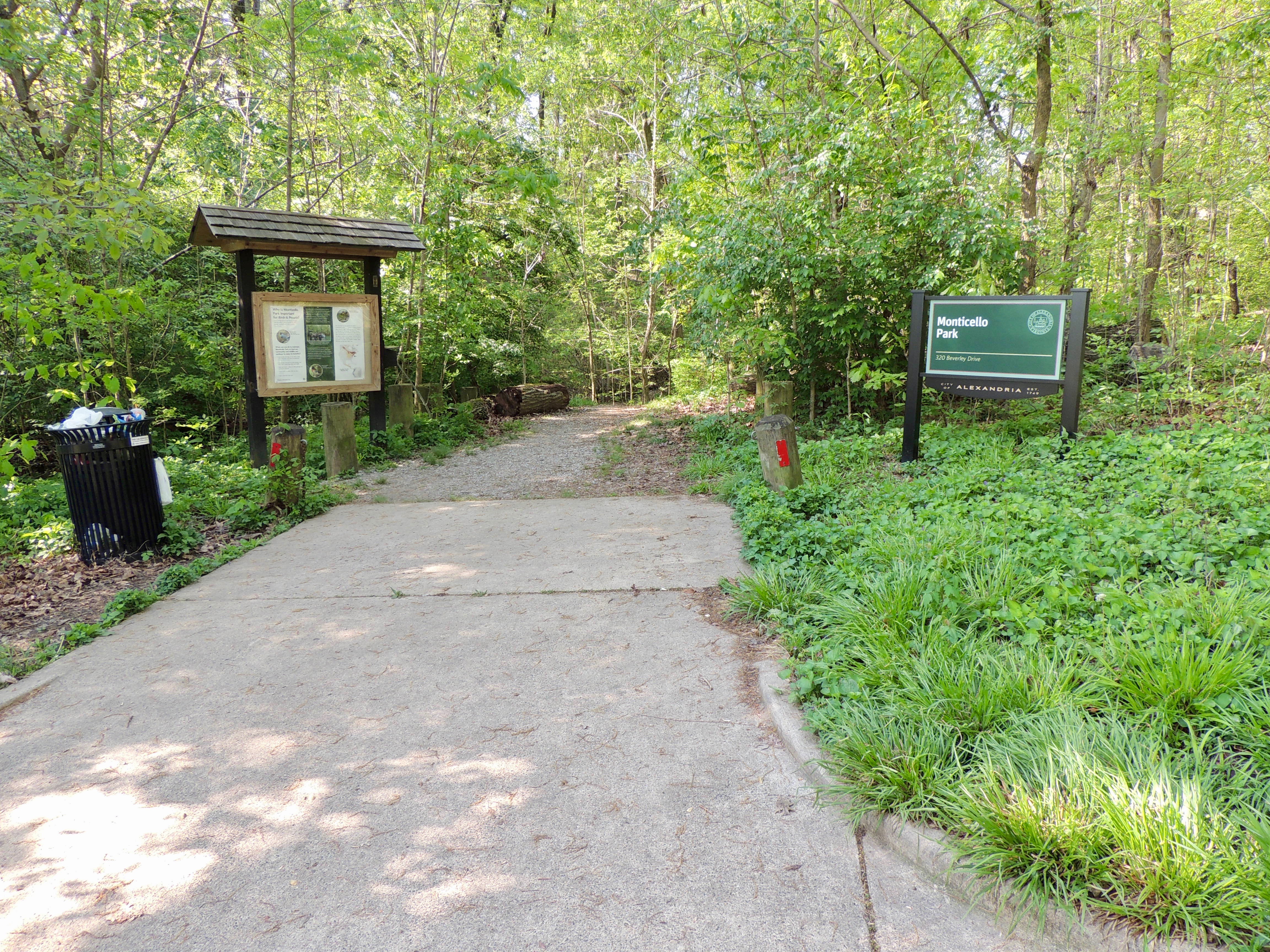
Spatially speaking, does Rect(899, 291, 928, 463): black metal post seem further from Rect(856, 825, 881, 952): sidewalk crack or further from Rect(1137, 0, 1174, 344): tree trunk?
Rect(1137, 0, 1174, 344): tree trunk

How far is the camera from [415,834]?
2.47m

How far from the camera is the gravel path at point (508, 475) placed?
8.03m

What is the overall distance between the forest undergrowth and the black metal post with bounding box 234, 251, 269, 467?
635cm

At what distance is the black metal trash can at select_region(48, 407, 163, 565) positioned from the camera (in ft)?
17.0

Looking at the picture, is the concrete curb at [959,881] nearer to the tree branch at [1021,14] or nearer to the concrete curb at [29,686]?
the concrete curb at [29,686]

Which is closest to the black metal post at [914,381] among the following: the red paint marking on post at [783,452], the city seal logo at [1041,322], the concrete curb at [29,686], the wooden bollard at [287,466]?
the city seal logo at [1041,322]

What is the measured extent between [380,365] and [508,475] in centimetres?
261

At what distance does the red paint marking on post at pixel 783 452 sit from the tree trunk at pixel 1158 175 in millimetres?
7621

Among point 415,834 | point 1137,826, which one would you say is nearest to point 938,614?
point 1137,826

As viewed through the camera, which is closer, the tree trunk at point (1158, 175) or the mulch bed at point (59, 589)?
the mulch bed at point (59, 589)

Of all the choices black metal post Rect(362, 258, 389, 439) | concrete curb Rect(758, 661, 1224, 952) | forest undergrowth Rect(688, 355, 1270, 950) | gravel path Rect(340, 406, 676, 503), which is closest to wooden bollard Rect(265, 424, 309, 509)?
gravel path Rect(340, 406, 676, 503)

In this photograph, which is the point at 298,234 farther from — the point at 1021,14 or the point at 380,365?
the point at 1021,14

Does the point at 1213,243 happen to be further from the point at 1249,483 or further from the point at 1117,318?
the point at 1249,483

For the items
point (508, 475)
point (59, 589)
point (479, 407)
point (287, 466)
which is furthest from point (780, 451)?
point (479, 407)
